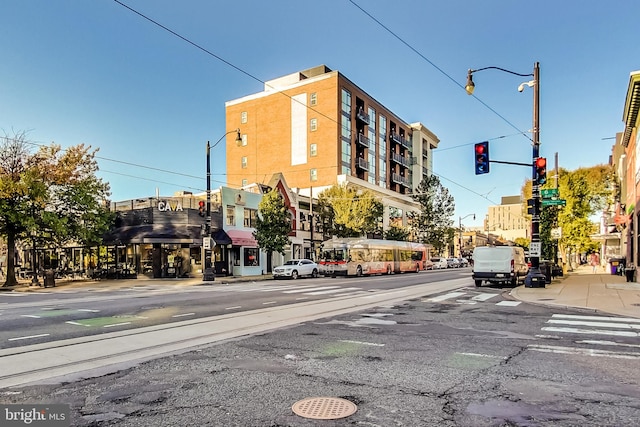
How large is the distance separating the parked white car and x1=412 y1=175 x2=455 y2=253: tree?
1440 inches

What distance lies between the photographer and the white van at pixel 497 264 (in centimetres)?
2139

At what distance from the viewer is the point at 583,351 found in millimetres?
7484

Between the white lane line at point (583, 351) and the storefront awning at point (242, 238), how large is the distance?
28.2 metres

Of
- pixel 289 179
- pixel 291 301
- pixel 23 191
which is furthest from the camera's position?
pixel 289 179

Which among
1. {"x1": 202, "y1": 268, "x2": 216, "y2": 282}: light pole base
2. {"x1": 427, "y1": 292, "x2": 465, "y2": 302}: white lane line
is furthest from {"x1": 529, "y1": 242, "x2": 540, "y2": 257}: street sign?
{"x1": 202, "y1": 268, "x2": 216, "y2": 282}: light pole base

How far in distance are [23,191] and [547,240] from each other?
32790mm

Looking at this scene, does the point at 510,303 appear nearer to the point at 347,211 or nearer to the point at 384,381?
the point at 384,381

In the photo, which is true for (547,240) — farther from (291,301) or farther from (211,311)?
(211,311)

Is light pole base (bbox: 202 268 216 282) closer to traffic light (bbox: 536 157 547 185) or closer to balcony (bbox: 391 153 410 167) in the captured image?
traffic light (bbox: 536 157 547 185)

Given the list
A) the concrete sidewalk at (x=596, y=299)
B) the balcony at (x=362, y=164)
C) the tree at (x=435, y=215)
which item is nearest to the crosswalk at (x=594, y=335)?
the concrete sidewalk at (x=596, y=299)

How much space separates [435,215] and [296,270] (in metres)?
41.5

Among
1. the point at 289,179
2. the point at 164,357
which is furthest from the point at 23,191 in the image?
the point at 289,179

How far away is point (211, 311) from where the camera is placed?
41.6ft

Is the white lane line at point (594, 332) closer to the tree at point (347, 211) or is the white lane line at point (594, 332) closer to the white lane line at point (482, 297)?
the white lane line at point (482, 297)
